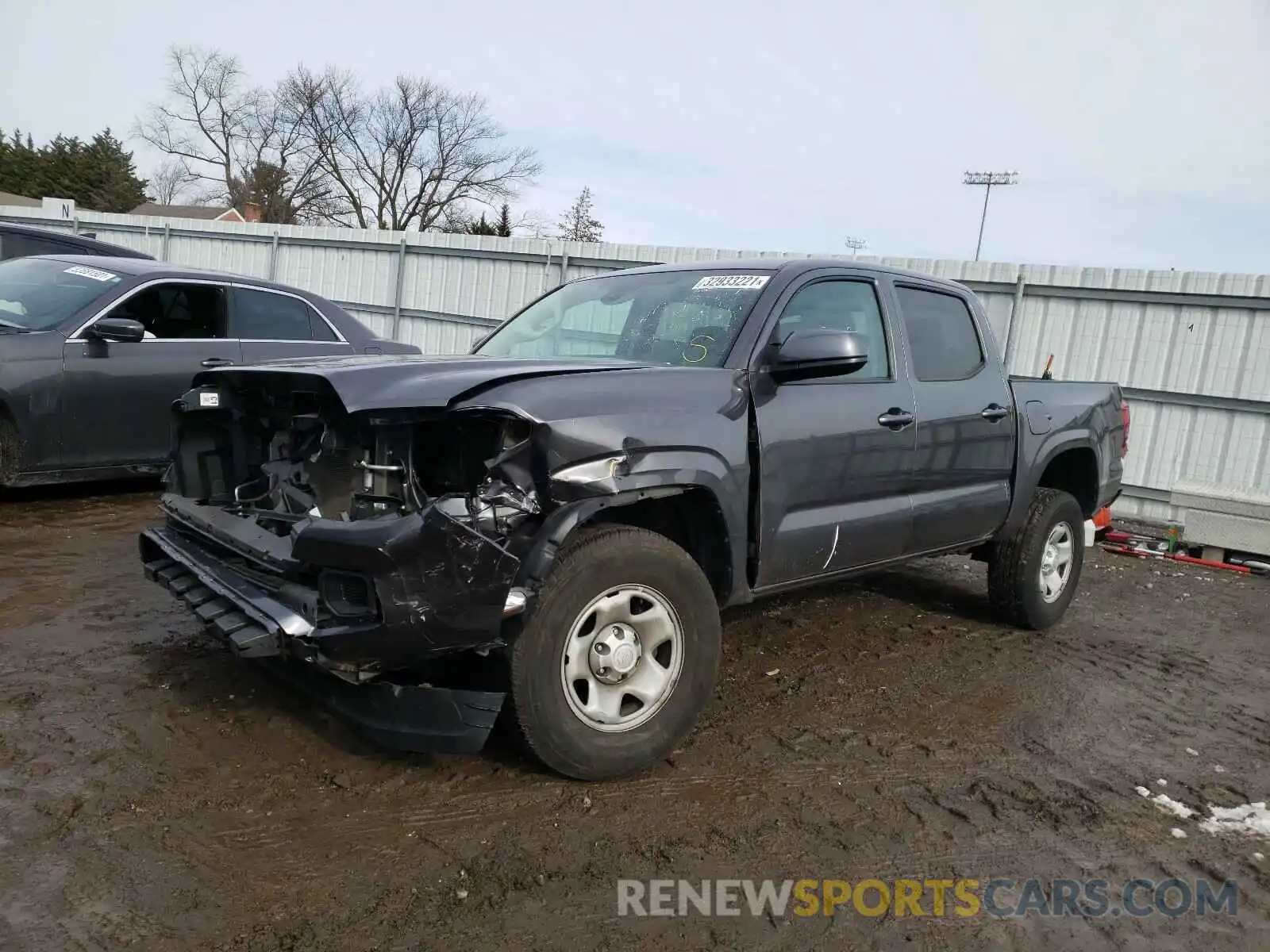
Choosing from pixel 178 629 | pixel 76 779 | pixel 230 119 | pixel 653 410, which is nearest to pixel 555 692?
pixel 653 410

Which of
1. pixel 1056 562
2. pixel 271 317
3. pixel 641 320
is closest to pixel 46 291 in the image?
pixel 271 317

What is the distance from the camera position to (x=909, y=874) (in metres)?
2.67

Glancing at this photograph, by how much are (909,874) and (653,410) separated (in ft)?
5.39

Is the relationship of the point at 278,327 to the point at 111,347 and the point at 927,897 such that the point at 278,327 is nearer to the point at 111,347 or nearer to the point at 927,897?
the point at 111,347

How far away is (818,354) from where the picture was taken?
3.32m

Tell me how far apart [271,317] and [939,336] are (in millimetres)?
4912

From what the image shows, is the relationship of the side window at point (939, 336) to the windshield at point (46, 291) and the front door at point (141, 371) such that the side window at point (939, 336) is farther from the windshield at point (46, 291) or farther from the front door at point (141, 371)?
the windshield at point (46, 291)

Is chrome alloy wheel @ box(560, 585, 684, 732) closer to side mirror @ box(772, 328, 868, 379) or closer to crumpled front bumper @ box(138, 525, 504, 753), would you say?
crumpled front bumper @ box(138, 525, 504, 753)

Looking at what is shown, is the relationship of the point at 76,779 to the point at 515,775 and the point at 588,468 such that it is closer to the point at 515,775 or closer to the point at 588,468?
the point at 515,775

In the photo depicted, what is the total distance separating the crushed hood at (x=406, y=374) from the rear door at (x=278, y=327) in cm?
347

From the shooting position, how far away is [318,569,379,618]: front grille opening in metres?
2.58

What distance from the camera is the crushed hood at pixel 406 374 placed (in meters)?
2.68

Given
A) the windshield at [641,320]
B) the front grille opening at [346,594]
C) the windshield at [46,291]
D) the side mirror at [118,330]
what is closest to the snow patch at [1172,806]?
the windshield at [641,320]

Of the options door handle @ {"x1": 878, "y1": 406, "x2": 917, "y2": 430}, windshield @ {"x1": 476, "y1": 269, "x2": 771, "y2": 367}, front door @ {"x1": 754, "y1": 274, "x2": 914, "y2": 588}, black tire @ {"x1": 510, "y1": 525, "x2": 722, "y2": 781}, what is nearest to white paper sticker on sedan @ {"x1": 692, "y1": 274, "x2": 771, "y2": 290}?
windshield @ {"x1": 476, "y1": 269, "x2": 771, "y2": 367}
